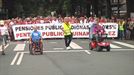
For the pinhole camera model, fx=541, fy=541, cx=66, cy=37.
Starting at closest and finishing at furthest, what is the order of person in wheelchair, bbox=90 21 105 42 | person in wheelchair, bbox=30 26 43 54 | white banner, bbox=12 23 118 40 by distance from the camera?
person in wheelchair, bbox=30 26 43 54
person in wheelchair, bbox=90 21 105 42
white banner, bbox=12 23 118 40

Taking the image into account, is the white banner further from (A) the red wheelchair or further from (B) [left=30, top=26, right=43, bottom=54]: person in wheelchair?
(B) [left=30, top=26, right=43, bottom=54]: person in wheelchair

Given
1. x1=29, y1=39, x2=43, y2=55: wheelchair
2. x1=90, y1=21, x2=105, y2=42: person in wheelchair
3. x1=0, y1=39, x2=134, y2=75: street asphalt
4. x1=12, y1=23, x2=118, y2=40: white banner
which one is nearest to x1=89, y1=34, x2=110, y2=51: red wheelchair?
x1=90, y1=21, x2=105, y2=42: person in wheelchair

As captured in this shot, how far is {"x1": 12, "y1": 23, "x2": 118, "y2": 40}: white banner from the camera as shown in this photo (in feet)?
136

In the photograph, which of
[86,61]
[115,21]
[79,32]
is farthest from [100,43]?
[115,21]

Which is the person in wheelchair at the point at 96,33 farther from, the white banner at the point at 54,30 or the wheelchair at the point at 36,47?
the white banner at the point at 54,30

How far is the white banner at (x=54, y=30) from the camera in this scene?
136 feet

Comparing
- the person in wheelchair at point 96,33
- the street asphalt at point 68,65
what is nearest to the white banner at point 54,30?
the person in wheelchair at point 96,33

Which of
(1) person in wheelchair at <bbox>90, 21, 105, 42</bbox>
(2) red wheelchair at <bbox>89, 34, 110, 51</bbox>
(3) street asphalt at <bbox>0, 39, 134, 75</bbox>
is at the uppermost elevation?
(1) person in wheelchair at <bbox>90, 21, 105, 42</bbox>

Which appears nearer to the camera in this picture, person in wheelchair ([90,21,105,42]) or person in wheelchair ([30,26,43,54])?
person in wheelchair ([30,26,43,54])

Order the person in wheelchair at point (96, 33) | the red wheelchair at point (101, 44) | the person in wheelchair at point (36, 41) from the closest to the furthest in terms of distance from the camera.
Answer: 1. the person in wheelchair at point (36, 41)
2. the red wheelchair at point (101, 44)
3. the person in wheelchair at point (96, 33)

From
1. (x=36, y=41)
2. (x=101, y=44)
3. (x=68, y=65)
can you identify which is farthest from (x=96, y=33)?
(x=68, y=65)

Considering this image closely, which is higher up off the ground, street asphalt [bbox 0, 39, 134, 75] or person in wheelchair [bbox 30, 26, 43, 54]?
person in wheelchair [bbox 30, 26, 43, 54]

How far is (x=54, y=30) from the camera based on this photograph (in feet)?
138

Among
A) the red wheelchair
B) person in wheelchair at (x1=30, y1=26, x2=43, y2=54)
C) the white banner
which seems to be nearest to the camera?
person in wheelchair at (x1=30, y1=26, x2=43, y2=54)
